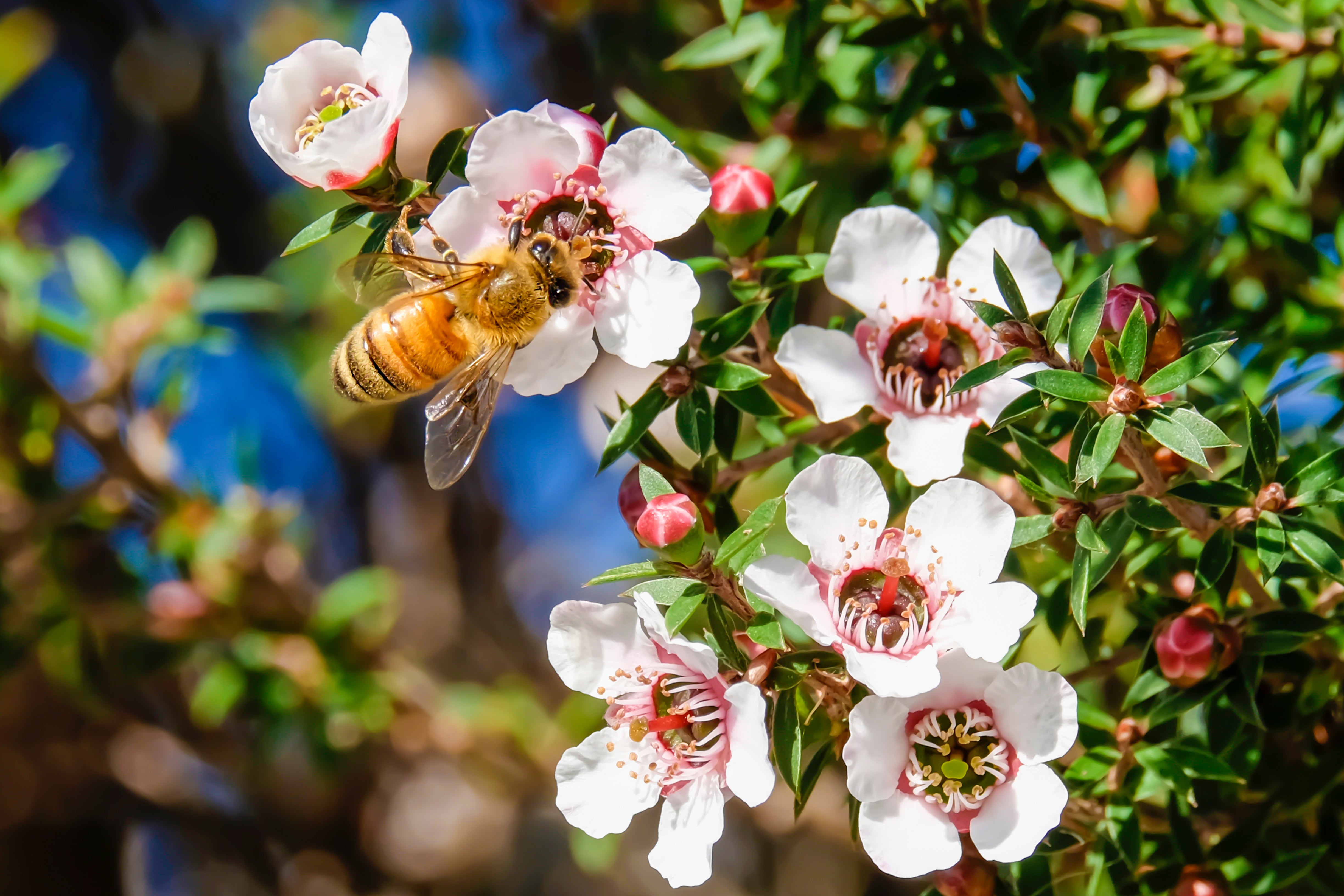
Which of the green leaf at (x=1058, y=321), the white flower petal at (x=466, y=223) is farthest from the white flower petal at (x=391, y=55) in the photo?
the green leaf at (x=1058, y=321)

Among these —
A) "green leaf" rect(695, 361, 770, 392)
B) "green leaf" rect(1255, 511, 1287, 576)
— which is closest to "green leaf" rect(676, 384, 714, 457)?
"green leaf" rect(695, 361, 770, 392)

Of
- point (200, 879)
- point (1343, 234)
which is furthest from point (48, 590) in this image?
point (1343, 234)

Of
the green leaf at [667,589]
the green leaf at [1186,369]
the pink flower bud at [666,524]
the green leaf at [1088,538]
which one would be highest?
the green leaf at [1186,369]

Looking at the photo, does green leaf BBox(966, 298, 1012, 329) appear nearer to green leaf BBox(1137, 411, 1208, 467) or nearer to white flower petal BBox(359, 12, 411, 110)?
green leaf BBox(1137, 411, 1208, 467)

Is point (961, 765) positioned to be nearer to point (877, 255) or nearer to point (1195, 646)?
point (1195, 646)

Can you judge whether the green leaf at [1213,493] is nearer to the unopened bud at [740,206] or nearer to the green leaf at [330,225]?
the unopened bud at [740,206]

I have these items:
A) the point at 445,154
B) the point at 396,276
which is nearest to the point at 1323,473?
the point at 445,154
